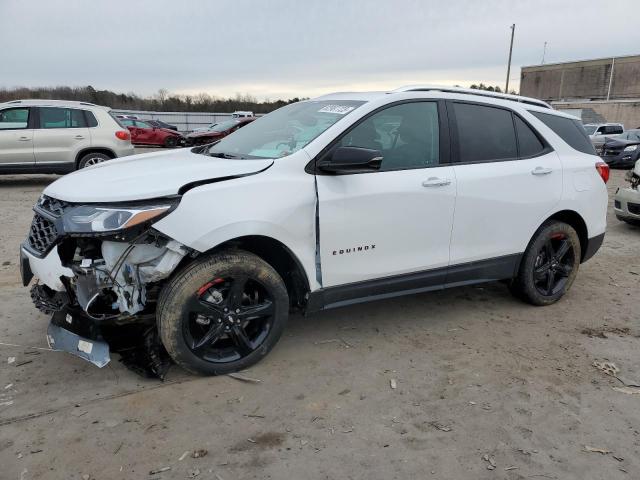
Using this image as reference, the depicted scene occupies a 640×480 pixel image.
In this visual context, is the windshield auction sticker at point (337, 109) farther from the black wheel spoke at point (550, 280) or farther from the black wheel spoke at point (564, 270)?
the black wheel spoke at point (564, 270)

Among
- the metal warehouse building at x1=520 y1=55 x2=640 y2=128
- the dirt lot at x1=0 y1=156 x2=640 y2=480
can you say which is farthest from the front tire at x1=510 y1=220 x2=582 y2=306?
the metal warehouse building at x1=520 y1=55 x2=640 y2=128

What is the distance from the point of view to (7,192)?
390 inches

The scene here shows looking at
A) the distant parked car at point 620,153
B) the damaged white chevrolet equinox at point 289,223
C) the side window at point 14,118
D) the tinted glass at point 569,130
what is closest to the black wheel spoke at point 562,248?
the damaged white chevrolet equinox at point 289,223

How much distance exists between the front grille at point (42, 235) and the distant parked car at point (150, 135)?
71.8ft

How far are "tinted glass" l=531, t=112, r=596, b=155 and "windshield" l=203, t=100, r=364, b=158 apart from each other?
1928 millimetres

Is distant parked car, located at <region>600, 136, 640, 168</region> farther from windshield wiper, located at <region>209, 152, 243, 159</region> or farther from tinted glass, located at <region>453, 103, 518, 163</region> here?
windshield wiper, located at <region>209, 152, 243, 159</region>

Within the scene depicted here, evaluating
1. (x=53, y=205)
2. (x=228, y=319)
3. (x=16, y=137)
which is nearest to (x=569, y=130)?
(x=228, y=319)

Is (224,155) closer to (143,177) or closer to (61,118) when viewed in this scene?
(143,177)

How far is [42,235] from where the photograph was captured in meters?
3.21

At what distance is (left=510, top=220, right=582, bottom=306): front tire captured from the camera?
445 cm

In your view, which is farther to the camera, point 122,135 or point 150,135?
point 150,135

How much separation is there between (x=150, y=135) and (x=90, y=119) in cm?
1424

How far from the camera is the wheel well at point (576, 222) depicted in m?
4.61

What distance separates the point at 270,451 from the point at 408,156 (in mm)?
2206
